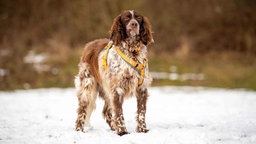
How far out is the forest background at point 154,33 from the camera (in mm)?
26047

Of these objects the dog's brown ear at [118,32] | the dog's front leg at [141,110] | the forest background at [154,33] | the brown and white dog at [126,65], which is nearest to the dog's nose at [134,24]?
the brown and white dog at [126,65]

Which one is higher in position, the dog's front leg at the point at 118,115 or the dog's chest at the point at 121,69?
the dog's chest at the point at 121,69

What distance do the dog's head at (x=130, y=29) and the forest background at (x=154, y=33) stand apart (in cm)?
1573

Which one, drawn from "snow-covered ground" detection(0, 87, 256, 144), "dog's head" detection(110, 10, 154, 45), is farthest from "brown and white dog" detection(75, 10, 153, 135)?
"snow-covered ground" detection(0, 87, 256, 144)

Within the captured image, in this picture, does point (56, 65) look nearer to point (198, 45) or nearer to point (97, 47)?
point (198, 45)

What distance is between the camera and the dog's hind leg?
9.38 m

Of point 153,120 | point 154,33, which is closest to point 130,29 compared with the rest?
point 153,120

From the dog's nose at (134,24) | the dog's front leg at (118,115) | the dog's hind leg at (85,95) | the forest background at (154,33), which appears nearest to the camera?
the dog's nose at (134,24)

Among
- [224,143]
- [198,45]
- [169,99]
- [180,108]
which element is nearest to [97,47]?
[224,143]

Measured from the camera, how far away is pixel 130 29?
852 cm

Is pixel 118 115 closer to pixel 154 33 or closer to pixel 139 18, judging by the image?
pixel 139 18

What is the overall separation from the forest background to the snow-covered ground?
25.5ft

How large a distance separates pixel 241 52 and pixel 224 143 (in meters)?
23.4

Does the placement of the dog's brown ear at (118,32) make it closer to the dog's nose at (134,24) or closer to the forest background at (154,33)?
the dog's nose at (134,24)
